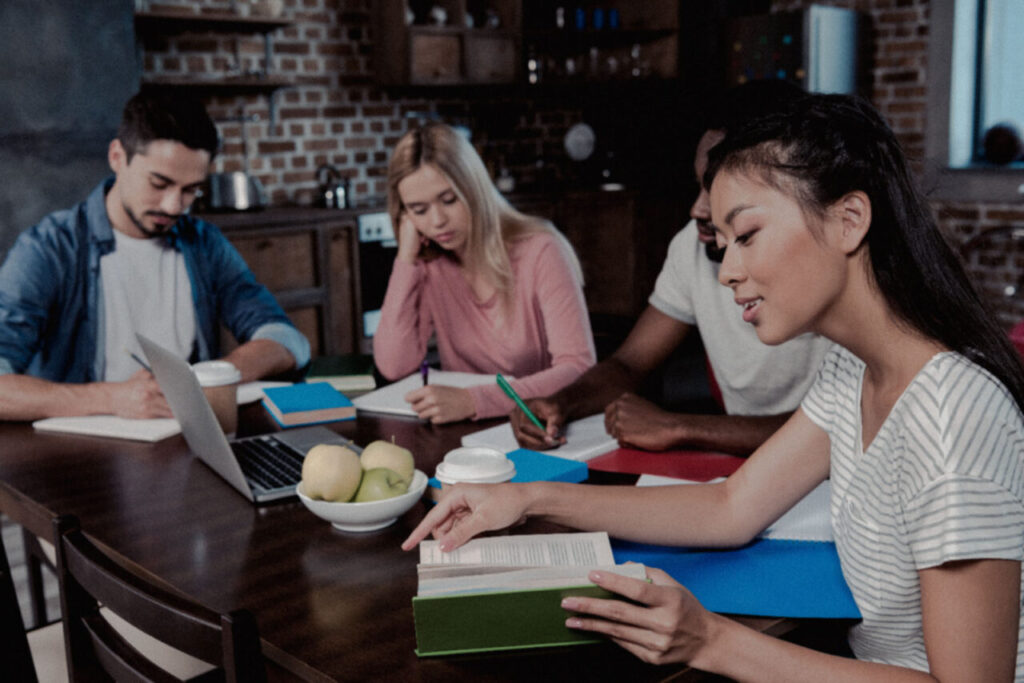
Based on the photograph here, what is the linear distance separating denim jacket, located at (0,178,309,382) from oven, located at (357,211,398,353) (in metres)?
1.95

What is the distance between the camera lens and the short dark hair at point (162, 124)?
2295 mm

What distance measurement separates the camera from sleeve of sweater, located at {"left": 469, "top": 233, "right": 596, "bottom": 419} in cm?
212

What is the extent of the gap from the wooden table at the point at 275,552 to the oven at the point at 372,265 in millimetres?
2683

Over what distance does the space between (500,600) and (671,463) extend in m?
0.74

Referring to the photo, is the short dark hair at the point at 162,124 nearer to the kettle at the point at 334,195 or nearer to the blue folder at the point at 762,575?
the blue folder at the point at 762,575

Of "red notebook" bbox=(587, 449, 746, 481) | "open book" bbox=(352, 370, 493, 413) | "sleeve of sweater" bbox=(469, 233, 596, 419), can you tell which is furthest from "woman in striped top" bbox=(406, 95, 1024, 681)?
"sleeve of sweater" bbox=(469, 233, 596, 419)

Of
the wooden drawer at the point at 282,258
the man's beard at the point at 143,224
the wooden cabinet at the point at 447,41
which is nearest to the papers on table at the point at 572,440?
the man's beard at the point at 143,224

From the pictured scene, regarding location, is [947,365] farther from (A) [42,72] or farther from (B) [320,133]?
(B) [320,133]

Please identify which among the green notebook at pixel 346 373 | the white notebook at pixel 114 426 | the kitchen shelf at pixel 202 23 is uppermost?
the kitchen shelf at pixel 202 23

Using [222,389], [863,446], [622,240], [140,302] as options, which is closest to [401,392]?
[222,389]

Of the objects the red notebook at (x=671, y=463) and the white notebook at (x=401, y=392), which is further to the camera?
the white notebook at (x=401, y=392)

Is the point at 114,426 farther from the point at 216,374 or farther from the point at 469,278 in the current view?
the point at 469,278

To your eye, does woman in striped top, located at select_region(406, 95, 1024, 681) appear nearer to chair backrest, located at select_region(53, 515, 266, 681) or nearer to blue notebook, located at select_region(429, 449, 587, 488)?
blue notebook, located at select_region(429, 449, 587, 488)

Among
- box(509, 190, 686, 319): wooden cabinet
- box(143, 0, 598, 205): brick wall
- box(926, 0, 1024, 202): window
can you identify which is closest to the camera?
box(143, 0, 598, 205): brick wall
